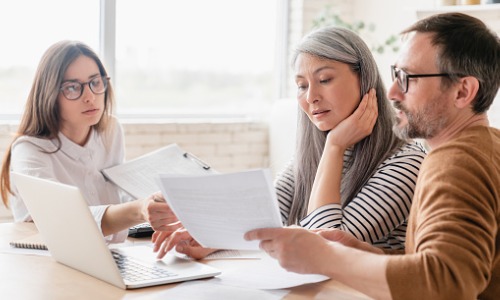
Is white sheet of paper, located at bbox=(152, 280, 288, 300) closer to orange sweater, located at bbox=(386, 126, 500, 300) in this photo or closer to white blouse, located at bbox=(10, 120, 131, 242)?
orange sweater, located at bbox=(386, 126, 500, 300)

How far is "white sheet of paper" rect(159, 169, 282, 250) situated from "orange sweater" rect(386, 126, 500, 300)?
279mm

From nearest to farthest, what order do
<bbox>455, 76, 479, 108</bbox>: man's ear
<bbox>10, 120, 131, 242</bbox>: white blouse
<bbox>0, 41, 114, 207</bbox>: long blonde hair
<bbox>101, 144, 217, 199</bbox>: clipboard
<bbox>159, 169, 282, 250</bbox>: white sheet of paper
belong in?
<bbox>159, 169, 282, 250</bbox>: white sheet of paper → <bbox>455, 76, 479, 108</bbox>: man's ear → <bbox>101, 144, 217, 199</bbox>: clipboard → <bbox>10, 120, 131, 242</bbox>: white blouse → <bbox>0, 41, 114, 207</bbox>: long blonde hair

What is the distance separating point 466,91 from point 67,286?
971 mm

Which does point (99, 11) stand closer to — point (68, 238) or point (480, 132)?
point (68, 238)

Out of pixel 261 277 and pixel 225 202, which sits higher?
pixel 225 202

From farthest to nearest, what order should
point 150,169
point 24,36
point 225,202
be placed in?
point 24,36
point 150,169
point 225,202

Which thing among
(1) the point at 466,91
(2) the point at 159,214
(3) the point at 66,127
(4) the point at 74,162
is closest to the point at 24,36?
(3) the point at 66,127

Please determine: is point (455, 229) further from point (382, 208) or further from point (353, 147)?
point (353, 147)

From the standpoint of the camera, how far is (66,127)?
261 cm

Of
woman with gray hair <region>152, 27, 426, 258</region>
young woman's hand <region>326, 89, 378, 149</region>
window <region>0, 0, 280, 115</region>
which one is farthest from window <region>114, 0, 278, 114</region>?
young woman's hand <region>326, 89, 378, 149</region>

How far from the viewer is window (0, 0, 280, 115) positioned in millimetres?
3936

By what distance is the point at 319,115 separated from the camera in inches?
83.0

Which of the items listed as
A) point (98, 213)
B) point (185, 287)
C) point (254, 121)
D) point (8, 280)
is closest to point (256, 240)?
point (185, 287)

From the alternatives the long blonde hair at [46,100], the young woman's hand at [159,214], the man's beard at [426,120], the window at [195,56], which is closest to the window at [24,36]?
the window at [195,56]
